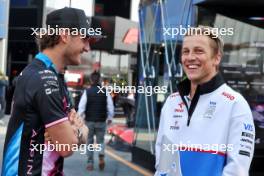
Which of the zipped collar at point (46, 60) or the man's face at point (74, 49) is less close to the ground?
the man's face at point (74, 49)

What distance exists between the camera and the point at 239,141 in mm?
2842

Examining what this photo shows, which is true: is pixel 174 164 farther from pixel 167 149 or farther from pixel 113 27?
Answer: pixel 113 27

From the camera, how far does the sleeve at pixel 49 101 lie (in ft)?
7.93

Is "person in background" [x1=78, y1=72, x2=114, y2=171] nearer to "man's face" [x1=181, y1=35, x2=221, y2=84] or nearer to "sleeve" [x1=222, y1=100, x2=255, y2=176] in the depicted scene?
"man's face" [x1=181, y1=35, x2=221, y2=84]

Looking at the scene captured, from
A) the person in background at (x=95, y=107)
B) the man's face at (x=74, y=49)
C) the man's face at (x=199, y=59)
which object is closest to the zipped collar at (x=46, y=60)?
the man's face at (x=74, y=49)

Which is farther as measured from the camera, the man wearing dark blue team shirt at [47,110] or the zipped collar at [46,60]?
the zipped collar at [46,60]

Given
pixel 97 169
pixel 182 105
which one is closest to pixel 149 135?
pixel 97 169

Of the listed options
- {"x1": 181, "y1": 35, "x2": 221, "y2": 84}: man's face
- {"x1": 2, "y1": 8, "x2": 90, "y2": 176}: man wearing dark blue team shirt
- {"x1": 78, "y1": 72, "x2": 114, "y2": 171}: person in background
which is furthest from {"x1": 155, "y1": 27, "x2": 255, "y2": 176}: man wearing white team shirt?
{"x1": 78, "y1": 72, "x2": 114, "y2": 171}: person in background

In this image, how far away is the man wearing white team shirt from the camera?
2867mm

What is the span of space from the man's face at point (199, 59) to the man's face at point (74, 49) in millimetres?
655

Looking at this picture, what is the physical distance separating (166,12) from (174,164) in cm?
581

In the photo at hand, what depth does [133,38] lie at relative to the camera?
77.7 feet

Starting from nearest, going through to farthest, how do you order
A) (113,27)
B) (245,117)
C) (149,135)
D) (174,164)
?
(245,117) → (174,164) → (149,135) → (113,27)

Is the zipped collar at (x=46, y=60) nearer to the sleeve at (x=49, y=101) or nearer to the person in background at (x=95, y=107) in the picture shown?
the sleeve at (x=49, y=101)
